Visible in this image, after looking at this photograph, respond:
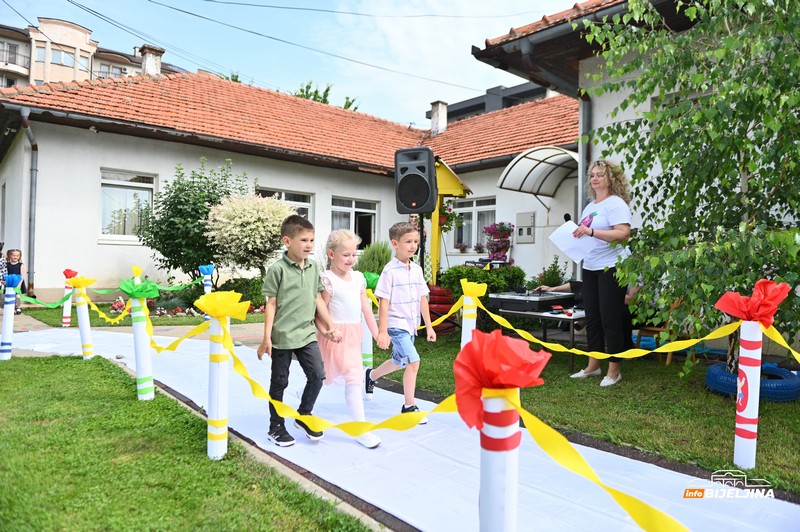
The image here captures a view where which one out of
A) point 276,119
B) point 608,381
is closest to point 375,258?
point 276,119

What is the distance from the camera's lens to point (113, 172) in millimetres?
12172

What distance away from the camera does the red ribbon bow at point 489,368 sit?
1412mm

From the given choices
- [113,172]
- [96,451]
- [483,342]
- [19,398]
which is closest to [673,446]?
[483,342]

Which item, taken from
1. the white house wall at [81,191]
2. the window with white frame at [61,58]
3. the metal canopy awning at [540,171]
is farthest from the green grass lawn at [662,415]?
the window with white frame at [61,58]

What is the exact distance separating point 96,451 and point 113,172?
35.9ft

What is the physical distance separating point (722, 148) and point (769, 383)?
2.04 metres

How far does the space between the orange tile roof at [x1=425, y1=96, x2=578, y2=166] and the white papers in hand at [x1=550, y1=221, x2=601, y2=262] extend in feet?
25.4

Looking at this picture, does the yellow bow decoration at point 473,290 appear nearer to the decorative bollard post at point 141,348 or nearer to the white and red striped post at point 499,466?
the decorative bollard post at point 141,348

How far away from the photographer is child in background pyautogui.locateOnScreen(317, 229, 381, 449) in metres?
3.55

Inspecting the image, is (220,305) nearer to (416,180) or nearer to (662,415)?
(662,415)

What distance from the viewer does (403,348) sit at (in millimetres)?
3828

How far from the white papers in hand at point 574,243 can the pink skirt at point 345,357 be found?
244 cm

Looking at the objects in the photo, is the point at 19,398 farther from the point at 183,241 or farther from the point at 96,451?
the point at 183,241

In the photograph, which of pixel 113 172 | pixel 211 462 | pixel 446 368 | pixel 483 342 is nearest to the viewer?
pixel 483 342
